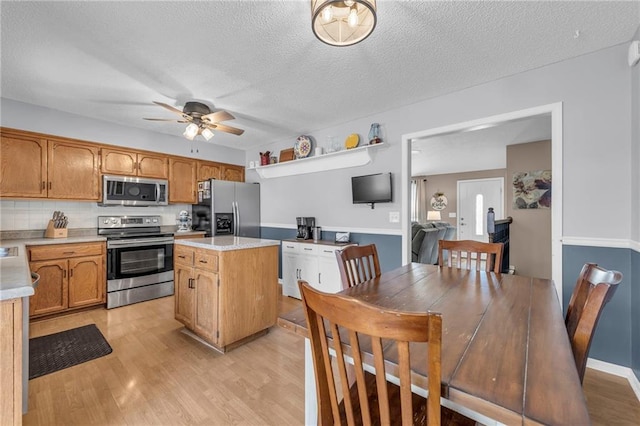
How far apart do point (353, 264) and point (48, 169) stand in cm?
394

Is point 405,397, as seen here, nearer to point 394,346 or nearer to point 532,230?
point 394,346

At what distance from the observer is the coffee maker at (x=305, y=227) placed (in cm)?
405

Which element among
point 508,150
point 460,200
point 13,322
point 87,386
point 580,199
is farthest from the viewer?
point 460,200

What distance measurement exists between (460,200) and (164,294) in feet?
25.4

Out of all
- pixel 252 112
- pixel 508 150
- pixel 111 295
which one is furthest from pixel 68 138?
pixel 508 150

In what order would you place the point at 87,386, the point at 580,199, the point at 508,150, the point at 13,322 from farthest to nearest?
the point at 508,150
the point at 580,199
the point at 87,386
the point at 13,322

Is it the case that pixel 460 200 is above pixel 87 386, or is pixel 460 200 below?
above

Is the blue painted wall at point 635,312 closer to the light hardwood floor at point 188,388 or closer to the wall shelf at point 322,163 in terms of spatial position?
the light hardwood floor at point 188,388

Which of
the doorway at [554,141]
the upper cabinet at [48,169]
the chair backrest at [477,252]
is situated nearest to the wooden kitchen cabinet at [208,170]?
the upper cabinet at [48,169]

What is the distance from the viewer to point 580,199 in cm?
224

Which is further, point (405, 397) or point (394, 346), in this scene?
point (394, 346)

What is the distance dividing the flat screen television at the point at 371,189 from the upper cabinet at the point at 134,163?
9.87 ft

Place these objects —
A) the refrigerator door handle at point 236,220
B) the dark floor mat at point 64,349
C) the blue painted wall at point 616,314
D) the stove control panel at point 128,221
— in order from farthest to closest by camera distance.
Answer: the refrigerator door handle at point 236,220, the stove control panel at point 128,221, the dark floor mat at point 64,349, the blue painted wall at point 616,314

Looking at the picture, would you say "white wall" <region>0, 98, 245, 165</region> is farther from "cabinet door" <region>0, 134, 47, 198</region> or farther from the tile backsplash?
the tile backsplash
